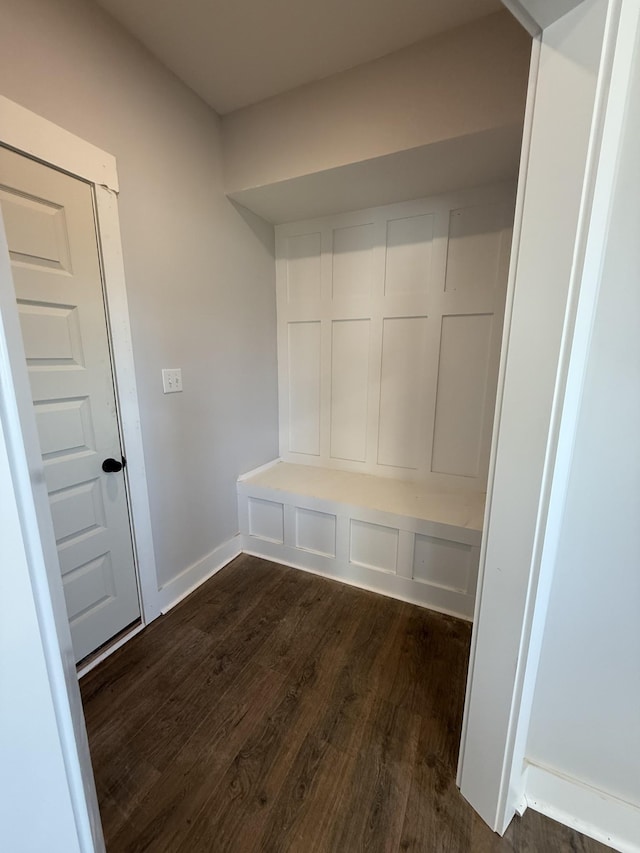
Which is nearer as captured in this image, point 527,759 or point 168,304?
point 527,759

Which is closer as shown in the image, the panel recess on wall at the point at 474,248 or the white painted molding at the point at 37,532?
the white painted molding at the point at 37,532

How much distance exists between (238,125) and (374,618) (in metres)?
2.75

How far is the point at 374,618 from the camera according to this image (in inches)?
72.2

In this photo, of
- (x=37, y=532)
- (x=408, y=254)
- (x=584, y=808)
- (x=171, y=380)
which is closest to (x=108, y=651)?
(x=171, y=380)

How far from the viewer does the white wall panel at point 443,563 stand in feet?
5.85

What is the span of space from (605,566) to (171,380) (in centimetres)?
186

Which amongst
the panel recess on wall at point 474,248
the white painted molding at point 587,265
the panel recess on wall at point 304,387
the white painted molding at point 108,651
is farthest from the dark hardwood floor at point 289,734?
the panel recess on wall at point 474,248

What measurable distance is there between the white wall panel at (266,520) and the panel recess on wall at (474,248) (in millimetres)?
1720

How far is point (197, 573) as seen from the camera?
2090 millimetres

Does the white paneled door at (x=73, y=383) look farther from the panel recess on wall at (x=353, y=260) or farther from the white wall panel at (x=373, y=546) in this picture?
the panel recess on wall at (x=353, y=260)

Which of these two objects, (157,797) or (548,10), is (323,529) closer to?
(157,797)

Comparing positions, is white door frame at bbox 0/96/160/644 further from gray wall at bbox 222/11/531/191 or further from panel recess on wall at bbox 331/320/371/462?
panel recess on wall at bbox 331/320/371/462

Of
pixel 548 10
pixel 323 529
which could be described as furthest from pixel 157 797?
pixel 548 10

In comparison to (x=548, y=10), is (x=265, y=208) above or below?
above
